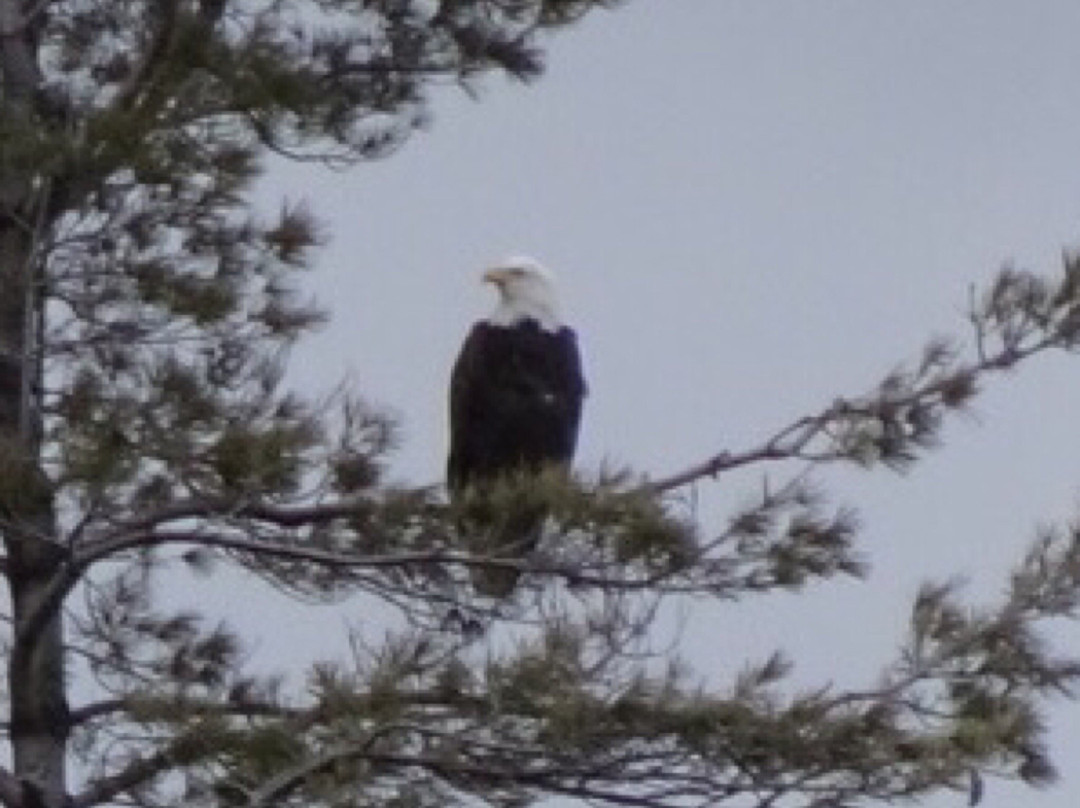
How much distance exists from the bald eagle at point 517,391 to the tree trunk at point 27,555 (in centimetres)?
125

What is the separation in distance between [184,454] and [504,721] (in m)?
0.82

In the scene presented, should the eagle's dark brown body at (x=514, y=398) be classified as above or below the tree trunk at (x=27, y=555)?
Result: above

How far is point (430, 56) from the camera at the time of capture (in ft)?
43.3

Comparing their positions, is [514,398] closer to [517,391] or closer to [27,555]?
[517,391]

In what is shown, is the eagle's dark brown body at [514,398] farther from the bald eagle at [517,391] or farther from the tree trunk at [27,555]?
the tree trunk at [27,555]

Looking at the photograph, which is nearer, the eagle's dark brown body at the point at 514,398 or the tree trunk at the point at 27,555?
the tree trunk at the point at 27,555

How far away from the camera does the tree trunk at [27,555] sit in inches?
484

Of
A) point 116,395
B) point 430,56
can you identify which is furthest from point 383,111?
point 116,395

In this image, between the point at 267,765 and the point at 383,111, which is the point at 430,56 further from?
the point at 267,765

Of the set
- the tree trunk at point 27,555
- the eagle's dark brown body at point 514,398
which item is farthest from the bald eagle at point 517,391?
the tree trunk at point 27,555

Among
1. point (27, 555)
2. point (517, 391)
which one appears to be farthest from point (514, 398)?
point (27, 555)

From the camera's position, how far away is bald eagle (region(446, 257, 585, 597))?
1361 cm

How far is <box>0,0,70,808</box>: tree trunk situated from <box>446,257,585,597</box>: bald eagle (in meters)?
1.25

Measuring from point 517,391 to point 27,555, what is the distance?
65.8 inches
